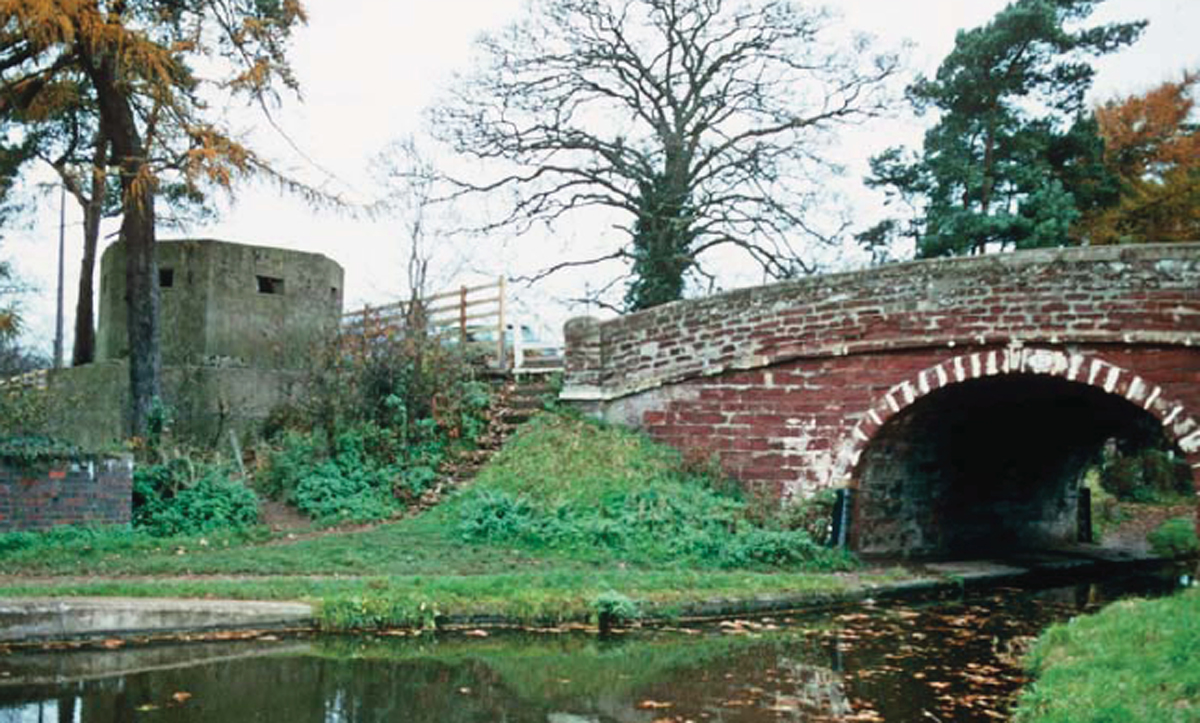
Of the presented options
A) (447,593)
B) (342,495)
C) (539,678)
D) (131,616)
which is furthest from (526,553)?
(131,616)

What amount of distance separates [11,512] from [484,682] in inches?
241

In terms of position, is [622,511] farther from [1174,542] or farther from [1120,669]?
[1174,542]

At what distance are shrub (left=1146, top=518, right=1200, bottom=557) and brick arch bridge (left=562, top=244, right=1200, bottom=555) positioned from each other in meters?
2.23

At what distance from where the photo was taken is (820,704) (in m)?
6.56

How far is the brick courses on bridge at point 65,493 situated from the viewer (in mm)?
10461

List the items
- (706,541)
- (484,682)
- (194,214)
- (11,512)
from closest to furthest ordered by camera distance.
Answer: (484,682) < (11,512) < (706,541) < (194,214)

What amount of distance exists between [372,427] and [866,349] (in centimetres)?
638

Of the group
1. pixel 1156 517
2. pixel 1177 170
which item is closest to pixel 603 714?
pixel 1156 517

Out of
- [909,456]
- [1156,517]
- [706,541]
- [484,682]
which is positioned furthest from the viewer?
[1156,517]

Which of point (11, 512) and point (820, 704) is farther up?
point (11, 512)

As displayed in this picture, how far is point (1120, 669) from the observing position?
6371 millimetres

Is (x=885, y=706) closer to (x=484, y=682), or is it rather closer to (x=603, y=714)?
(x=603, y=714)

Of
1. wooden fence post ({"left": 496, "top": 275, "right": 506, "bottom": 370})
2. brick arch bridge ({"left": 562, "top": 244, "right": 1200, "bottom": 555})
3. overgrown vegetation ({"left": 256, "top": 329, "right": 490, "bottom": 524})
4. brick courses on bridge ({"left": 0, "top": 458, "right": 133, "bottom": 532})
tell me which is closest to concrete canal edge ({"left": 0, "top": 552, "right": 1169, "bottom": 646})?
brick arch bridge ({"left": 562, "top": 244, "right": 1200, "bottom": 555})

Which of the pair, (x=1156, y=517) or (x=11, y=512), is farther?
(x=1156, y=517)
